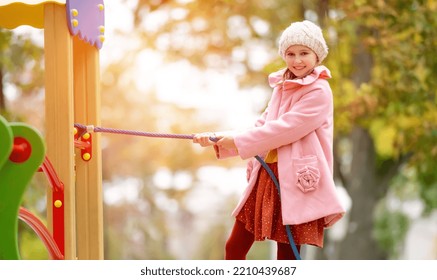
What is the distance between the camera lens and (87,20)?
4.41 meters

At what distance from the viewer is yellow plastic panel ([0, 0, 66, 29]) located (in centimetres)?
447

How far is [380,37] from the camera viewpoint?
8430 millimetres

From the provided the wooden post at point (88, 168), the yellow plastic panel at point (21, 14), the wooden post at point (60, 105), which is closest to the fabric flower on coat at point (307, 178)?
the wooden post at point (60, 105)

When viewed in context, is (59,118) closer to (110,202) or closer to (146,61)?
(146,61)

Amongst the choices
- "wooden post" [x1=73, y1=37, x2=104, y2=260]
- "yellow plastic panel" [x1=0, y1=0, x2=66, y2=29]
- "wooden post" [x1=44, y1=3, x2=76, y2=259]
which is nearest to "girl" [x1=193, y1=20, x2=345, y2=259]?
"wooden post" [x1=44, y1=3, x2=76, y2=259]

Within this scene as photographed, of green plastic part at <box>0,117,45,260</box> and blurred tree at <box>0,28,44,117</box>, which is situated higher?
blurred tree at <box>0,28,44,117</box>

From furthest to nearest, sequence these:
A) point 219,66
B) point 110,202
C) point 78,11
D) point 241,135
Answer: point 110,202 → point 219,66 → point 78,11 → point 241,135

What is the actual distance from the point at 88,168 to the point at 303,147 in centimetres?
128

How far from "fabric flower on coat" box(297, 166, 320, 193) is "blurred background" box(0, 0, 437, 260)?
336cm

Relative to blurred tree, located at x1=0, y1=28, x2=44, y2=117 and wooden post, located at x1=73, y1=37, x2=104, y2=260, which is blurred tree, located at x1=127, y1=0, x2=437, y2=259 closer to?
blurred tree, located at x1=0, y1=28, x2=44, y2=117

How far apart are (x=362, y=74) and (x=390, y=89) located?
7.41ft

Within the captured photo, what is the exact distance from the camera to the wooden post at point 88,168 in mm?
4559
